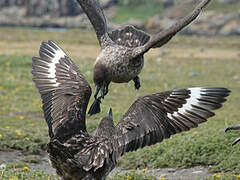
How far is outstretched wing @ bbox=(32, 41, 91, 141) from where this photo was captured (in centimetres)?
536

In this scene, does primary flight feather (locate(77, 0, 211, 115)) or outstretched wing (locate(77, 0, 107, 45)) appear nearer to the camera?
primary flight feather (locate(77, 0, 211, 115))

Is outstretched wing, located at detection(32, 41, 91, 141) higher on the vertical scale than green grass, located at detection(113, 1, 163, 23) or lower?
lower

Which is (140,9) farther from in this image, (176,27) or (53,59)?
(176,27)

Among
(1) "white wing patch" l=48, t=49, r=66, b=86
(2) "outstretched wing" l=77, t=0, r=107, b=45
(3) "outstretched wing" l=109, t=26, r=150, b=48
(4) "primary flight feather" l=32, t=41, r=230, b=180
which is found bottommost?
(4) "primary flight feather" l=32, t=41, r=230, b=180

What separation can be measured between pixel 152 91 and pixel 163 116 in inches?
330

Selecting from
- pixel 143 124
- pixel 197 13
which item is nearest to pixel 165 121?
pixel 143 124

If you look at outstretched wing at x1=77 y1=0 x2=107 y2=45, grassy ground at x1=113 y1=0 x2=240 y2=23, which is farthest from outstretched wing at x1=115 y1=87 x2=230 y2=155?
grassy ground at x1=113 y1=0 x2=240 y2=23

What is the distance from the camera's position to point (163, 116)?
16.7ft

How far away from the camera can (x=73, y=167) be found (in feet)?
16.2

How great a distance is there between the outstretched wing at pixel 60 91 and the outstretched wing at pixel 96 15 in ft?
2.47

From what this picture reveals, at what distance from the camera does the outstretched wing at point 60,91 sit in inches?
211

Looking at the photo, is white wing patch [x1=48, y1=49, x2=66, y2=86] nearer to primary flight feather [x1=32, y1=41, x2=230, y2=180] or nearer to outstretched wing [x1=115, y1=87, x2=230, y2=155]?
primary flight feather [x1=32, y1=41, x2=230, y2=180]

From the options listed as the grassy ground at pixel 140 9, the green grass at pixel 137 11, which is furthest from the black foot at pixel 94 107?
the green grass at pixel 137 11

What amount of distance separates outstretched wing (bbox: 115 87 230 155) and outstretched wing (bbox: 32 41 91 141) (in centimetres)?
58
